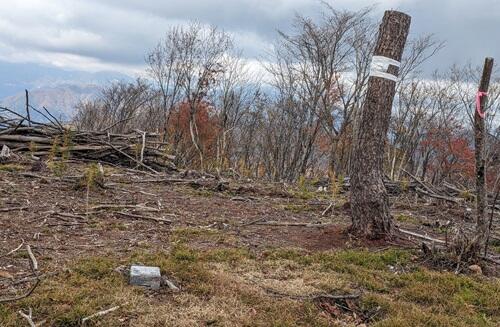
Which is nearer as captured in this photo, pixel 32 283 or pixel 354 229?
pixel 32 283

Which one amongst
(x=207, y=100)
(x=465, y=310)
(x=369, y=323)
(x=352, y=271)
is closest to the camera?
(x=369, y=323)

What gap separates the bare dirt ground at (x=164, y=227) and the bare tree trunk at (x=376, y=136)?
267 mm

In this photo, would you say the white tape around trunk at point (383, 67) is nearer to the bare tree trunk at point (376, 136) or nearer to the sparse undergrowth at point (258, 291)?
the bare tree trunk at point (376, 136)

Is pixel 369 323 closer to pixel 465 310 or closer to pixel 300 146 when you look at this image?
pixel 465 310

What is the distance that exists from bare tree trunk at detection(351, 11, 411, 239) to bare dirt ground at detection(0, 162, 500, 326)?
27 centimetres

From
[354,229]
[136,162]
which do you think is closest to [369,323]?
[354,229]

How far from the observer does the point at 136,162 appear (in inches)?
421

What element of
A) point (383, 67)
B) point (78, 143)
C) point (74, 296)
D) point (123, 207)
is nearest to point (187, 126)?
point (78, 143)

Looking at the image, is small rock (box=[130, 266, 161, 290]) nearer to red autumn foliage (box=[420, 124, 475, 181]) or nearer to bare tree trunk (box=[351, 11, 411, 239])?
bare tree trunk (box=[351, 11, 411, 239])

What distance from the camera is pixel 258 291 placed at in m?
3.48

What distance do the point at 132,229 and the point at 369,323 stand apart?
9.41 ft

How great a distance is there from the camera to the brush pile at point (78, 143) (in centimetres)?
1024

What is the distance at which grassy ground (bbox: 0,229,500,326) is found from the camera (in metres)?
2.93

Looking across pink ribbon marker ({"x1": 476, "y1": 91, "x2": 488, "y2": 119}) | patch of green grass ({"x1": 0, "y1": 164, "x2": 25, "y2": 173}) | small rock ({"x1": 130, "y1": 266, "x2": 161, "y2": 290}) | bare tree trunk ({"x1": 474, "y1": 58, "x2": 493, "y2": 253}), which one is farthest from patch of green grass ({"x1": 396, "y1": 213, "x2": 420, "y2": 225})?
patch of green grass ({"x1": 0, "y1": 164, "x2": 25, "y2": 173})
